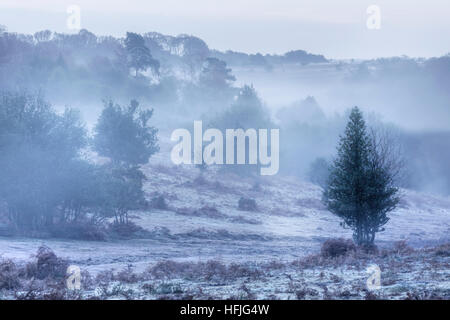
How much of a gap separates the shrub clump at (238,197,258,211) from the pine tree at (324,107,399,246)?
18.4 meters

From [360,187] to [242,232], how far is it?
11342 mm

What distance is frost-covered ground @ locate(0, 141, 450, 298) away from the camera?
1723cm

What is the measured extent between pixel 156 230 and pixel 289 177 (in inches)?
A: 1342

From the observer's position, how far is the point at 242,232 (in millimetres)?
34656

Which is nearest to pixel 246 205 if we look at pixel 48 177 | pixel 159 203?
pixel 159 203

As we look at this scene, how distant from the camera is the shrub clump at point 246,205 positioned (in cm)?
4366

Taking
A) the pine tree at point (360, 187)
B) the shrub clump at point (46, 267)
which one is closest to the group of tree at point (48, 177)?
the shrub clump at point (46, 267)

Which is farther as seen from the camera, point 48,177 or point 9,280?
point 48,177

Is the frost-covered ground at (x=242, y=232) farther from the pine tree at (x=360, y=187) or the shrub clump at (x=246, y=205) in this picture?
the pine tree at (x=360, y=187)

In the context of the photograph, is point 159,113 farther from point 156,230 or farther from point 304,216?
point 156,230

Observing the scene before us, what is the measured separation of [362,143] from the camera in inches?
989

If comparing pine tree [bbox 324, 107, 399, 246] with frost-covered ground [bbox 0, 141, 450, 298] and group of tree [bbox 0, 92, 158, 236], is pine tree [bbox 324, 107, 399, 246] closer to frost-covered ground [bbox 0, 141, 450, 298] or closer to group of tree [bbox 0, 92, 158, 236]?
frost-covered ground [bbox 0, 141, 450, 298]

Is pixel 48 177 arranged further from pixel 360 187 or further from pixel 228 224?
pixel 360 187
